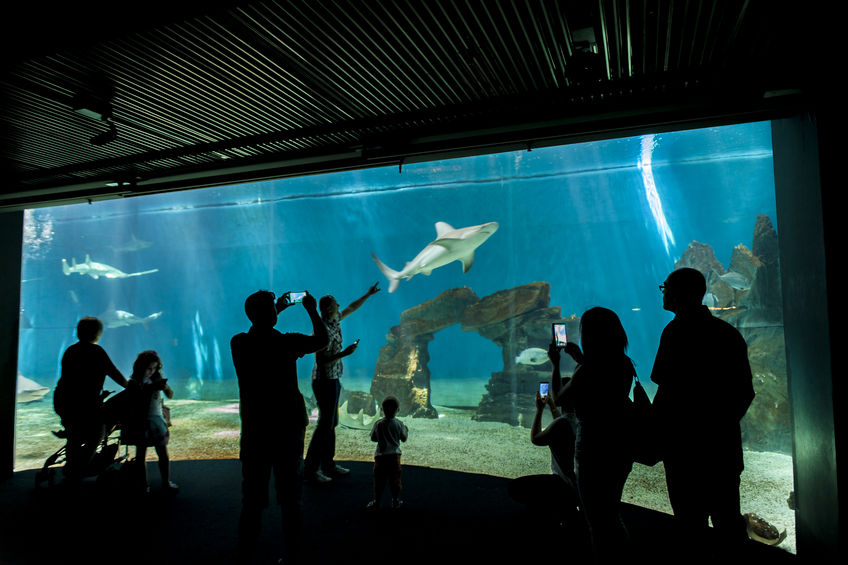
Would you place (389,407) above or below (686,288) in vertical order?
below

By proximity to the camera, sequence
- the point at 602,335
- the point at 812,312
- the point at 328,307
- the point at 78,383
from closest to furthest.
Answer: the point at 602,335
the point at 812,312
the point at 78,383
the point at 328,307

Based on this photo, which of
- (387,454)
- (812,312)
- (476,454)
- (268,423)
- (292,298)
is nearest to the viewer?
(268,423)

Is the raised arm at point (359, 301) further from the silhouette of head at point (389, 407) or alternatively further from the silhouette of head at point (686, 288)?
the silhouette of head at point (686, 288)

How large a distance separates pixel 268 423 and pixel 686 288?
2.25m

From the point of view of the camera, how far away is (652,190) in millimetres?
32250

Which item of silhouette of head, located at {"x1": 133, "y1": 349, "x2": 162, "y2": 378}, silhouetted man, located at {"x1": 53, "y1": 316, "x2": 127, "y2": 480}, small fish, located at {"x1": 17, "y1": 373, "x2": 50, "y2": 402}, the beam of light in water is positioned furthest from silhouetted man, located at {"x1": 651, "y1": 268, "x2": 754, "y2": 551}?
the beam of light in water

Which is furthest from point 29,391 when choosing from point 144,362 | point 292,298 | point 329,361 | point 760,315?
point 760,315

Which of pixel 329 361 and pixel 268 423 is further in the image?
pixel 329 361

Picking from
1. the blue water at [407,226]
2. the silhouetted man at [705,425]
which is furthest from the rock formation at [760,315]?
the silhouetted man at [705,425]

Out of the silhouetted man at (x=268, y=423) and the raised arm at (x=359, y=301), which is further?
the raised arm at (x=359, y=301)

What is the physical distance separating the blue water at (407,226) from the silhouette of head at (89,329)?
14878 mm

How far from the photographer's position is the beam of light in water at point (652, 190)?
15254mm

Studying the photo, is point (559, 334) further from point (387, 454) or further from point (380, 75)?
point (380, 75)

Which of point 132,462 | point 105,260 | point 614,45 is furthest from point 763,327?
point 105,260
